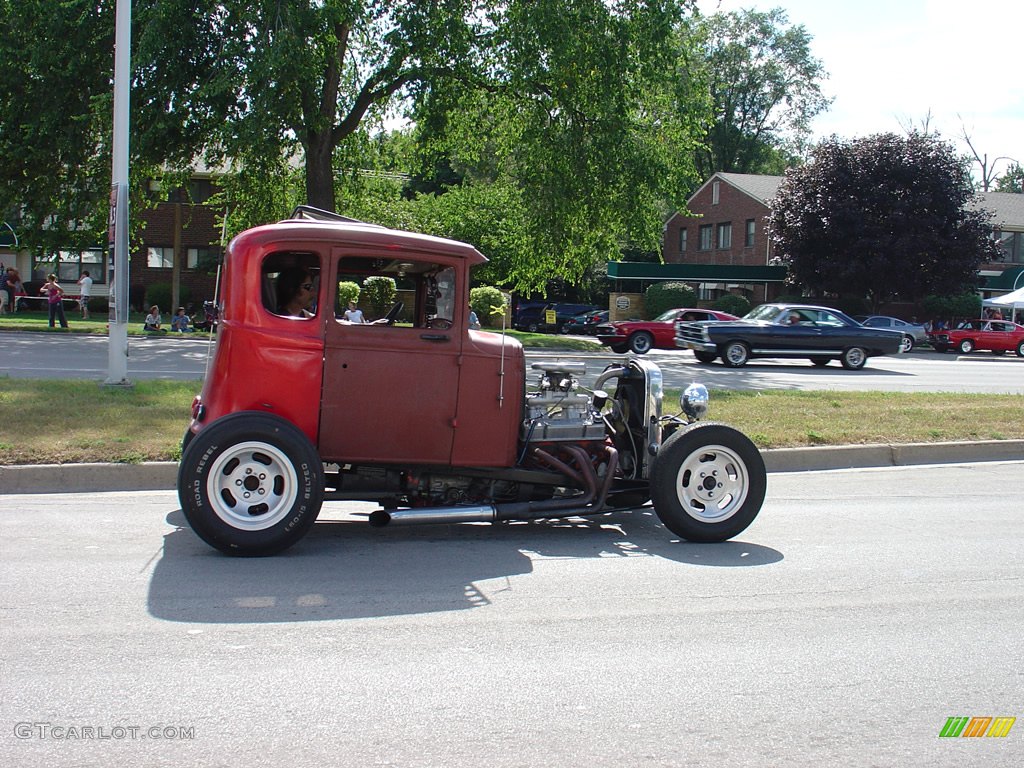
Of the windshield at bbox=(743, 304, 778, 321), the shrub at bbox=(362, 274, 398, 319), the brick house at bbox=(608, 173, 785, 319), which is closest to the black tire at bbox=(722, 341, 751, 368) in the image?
the windshield at bbox=(743, 304, 778, 321)

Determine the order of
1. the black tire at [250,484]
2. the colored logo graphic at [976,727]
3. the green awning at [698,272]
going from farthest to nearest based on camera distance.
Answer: the green awning at [698,272] < the black tire at [250,484] < the colored logo graphic at [976,727]

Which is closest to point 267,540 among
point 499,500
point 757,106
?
point 499,500

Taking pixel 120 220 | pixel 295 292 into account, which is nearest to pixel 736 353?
pixel 120 220

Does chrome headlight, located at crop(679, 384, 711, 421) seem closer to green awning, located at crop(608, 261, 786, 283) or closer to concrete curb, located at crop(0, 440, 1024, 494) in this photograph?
concrete curb, located at crop(0, 440, 1024, 494)

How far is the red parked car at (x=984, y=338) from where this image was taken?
3841cm

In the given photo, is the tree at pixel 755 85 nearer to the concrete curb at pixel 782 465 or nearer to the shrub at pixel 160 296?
the shrub at pixel 160 296

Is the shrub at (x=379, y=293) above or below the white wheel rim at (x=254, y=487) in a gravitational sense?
above

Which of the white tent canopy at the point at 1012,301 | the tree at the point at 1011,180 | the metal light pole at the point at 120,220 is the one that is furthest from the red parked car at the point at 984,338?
the tree at the point at 1011,180

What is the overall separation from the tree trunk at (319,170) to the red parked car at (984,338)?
25.8 metres

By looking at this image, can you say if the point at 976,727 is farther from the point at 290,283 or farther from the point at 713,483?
the point at 290,283

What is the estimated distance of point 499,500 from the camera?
7.01 meters

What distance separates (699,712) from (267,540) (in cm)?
305

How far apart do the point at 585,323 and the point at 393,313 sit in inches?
1501

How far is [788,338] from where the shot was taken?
84.5ft
